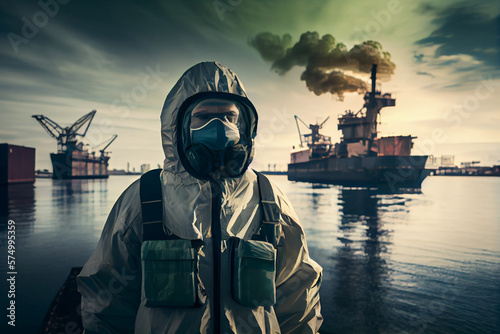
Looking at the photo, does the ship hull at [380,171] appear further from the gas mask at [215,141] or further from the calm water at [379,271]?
the gas mask at [215,141]

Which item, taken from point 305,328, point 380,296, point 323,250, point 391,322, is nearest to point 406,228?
point 323,250

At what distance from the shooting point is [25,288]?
6.93 m

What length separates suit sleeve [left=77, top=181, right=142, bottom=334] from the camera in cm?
176

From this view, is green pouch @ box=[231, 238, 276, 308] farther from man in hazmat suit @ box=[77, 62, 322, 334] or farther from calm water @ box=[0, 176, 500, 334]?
calm water @ box=[0, 176, 500, 334]

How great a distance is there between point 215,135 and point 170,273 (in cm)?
85

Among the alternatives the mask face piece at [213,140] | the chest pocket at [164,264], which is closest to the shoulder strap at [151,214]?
the chest pocket at [164,264]

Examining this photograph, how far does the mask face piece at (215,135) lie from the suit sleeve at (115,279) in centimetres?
50

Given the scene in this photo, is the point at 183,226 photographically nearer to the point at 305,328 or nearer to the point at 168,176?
the point at 168,176

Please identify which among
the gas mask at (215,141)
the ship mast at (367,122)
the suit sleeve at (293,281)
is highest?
the ship mast at (367,122)

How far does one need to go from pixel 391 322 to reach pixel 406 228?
10.7m

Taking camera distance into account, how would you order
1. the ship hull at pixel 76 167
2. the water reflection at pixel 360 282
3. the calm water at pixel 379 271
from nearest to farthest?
the water reflection at pixel 360 282
the calm water at pixel 379 271
the ship hull at pixel 76 167

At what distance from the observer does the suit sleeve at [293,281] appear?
6.44ft

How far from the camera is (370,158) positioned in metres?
47.8

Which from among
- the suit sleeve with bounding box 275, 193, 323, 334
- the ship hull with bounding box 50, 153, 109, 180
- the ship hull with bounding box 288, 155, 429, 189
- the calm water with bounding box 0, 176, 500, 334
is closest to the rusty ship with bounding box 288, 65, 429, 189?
the ship hull with bounding box 288, 155, 429, 189
